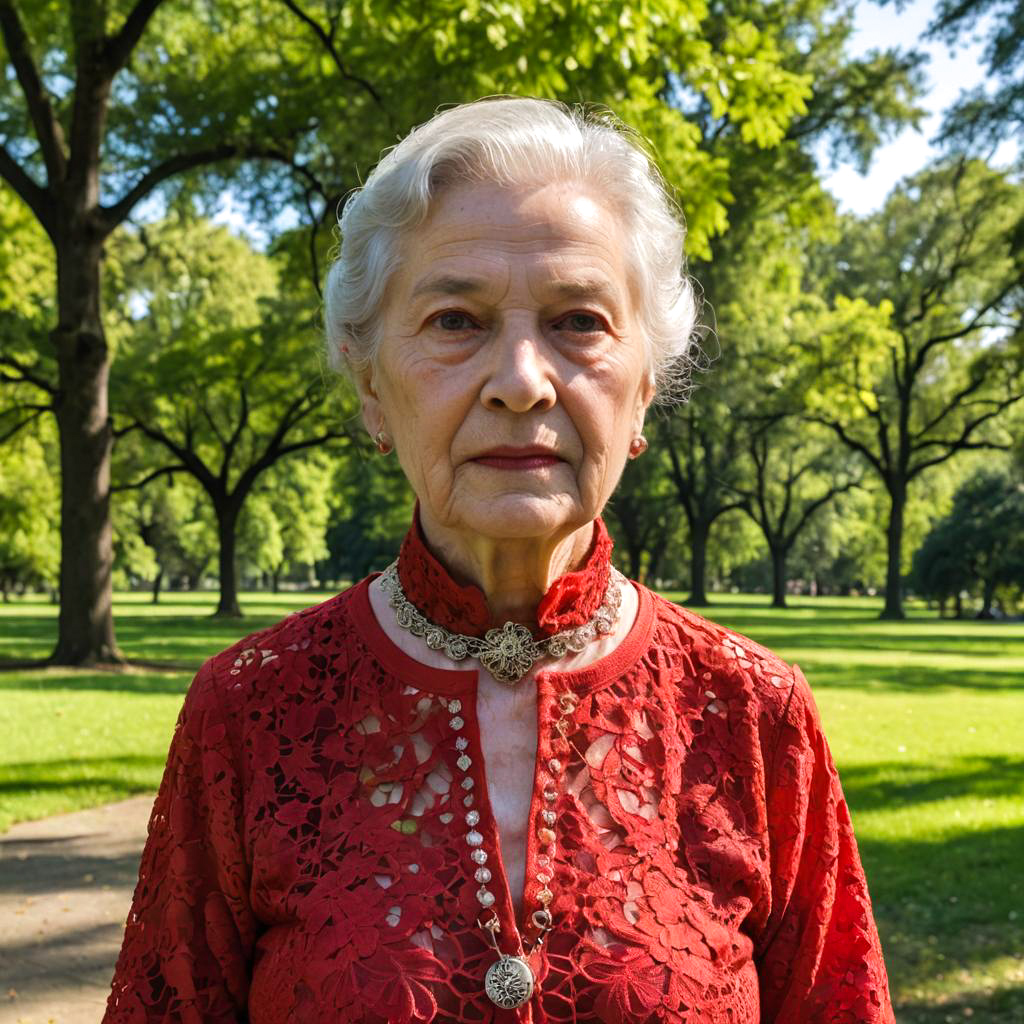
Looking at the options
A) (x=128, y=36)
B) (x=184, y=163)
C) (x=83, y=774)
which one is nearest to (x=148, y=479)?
(x=184, y=163)

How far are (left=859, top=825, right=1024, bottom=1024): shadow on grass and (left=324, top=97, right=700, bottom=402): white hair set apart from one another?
12.2ft

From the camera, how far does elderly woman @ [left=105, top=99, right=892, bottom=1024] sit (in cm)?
181

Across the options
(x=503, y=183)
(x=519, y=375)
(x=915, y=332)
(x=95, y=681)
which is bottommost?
(x=95, y=681)

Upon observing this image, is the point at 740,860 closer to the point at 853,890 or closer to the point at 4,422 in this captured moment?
the point at 853,890

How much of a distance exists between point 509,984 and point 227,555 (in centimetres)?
3107

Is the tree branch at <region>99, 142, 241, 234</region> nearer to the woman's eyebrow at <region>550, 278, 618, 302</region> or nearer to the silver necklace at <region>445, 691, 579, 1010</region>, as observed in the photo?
the woman's eyebrow at <region>550, 278, 618, 302</region>

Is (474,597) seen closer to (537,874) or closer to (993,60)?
(537,874)

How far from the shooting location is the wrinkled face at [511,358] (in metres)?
1.91

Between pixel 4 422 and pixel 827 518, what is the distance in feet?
124

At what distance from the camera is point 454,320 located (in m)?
1.95

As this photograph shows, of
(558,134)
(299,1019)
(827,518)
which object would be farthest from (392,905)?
(827,518)

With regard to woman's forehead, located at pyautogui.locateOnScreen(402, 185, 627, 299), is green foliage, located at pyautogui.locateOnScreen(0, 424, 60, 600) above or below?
above

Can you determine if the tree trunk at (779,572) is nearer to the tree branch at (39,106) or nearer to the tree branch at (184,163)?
the tree branch at (184,163)

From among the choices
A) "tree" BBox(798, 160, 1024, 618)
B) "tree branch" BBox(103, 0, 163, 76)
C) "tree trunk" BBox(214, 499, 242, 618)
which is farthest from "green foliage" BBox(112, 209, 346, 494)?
"tree" BBox(798, 160, 1024, 618)
